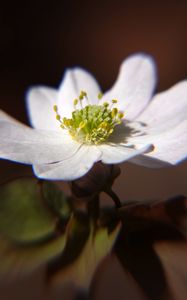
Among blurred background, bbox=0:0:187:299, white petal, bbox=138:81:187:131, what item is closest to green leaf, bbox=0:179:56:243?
white petal, bbox=138:81:187:131

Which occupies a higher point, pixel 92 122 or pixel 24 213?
pixel 92 122

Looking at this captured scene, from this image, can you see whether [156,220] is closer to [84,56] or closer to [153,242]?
[153,242]

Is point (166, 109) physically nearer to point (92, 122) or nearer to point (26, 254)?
point (92, 122)

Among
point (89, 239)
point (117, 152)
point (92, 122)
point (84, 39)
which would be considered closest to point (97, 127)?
point (92, 122)

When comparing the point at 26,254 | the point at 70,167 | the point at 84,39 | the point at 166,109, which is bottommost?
the point at 26,254

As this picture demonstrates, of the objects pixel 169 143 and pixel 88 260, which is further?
pixel 169 143
